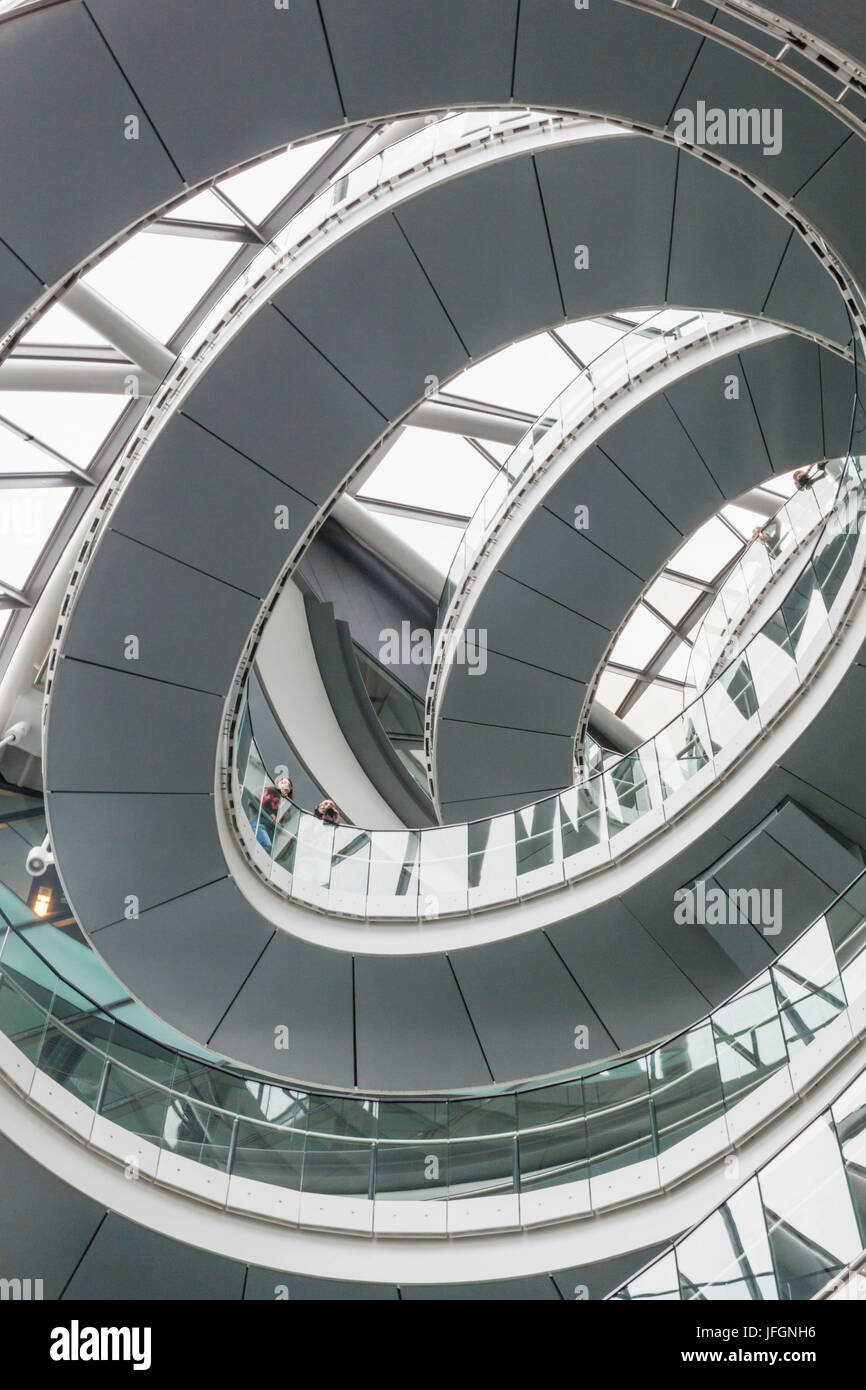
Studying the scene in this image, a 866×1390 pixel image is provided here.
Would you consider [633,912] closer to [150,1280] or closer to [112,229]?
[150,1280]

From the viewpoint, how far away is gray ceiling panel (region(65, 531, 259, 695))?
415 inches

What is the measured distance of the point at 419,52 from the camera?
811 centimetres

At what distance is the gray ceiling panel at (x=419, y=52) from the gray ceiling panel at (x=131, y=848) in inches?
250

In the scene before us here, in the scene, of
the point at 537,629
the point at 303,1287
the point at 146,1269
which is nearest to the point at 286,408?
the point at 537,629

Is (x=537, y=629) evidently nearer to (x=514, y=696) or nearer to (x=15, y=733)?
(x=514, y=696)

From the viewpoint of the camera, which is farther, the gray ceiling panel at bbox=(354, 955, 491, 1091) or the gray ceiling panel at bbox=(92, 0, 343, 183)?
the gray ceiling panel at bbox=(354, 955, 491, 1091)

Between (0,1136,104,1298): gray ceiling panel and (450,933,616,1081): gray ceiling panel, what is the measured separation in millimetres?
4248

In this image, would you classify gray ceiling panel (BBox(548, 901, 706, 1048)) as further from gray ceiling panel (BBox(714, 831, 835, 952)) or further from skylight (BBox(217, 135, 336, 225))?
skylight (BBox(217, 135, 336, 225))

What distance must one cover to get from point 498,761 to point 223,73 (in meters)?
9.68

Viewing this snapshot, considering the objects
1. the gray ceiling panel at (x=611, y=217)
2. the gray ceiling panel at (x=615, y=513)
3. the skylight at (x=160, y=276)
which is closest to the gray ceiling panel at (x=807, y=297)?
the gray ceiling panel at (x=611, y=217)

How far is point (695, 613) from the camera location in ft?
68.4

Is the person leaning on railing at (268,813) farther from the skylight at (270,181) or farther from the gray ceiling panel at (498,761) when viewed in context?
the skylight at (270,181)

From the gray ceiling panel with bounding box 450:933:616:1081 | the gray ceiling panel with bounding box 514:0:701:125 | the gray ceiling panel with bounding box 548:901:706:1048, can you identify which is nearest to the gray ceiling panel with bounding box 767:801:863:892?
the gray ceiling panel with bounding box 548:901:706:1048

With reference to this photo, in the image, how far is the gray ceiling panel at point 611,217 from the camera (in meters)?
9.73
